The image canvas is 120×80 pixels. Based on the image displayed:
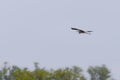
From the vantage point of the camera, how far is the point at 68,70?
267 feet

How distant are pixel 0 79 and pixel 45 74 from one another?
75.1 feet

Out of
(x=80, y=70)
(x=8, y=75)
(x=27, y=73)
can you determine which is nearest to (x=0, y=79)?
(x=8, y=75)

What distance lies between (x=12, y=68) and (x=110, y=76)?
14.7 m

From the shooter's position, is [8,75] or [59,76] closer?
[59,76]

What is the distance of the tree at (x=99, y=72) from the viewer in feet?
348

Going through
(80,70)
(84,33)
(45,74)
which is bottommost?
(84,33)

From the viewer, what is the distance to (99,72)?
109 meters

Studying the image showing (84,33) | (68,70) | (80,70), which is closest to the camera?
(84,33)

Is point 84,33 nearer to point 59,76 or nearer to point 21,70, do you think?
point 59,76

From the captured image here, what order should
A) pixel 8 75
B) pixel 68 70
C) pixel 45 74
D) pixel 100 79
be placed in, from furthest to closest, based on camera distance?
1. pixel 100 79
2. pixel 8 75
3. pixel 68 70
4. pixel 45 74

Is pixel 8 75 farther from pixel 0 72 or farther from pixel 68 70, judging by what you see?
pixel 68 70

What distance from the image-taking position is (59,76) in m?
78.4

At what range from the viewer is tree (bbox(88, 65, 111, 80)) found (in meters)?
106

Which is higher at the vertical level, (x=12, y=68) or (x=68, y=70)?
(x=12, y=68)
